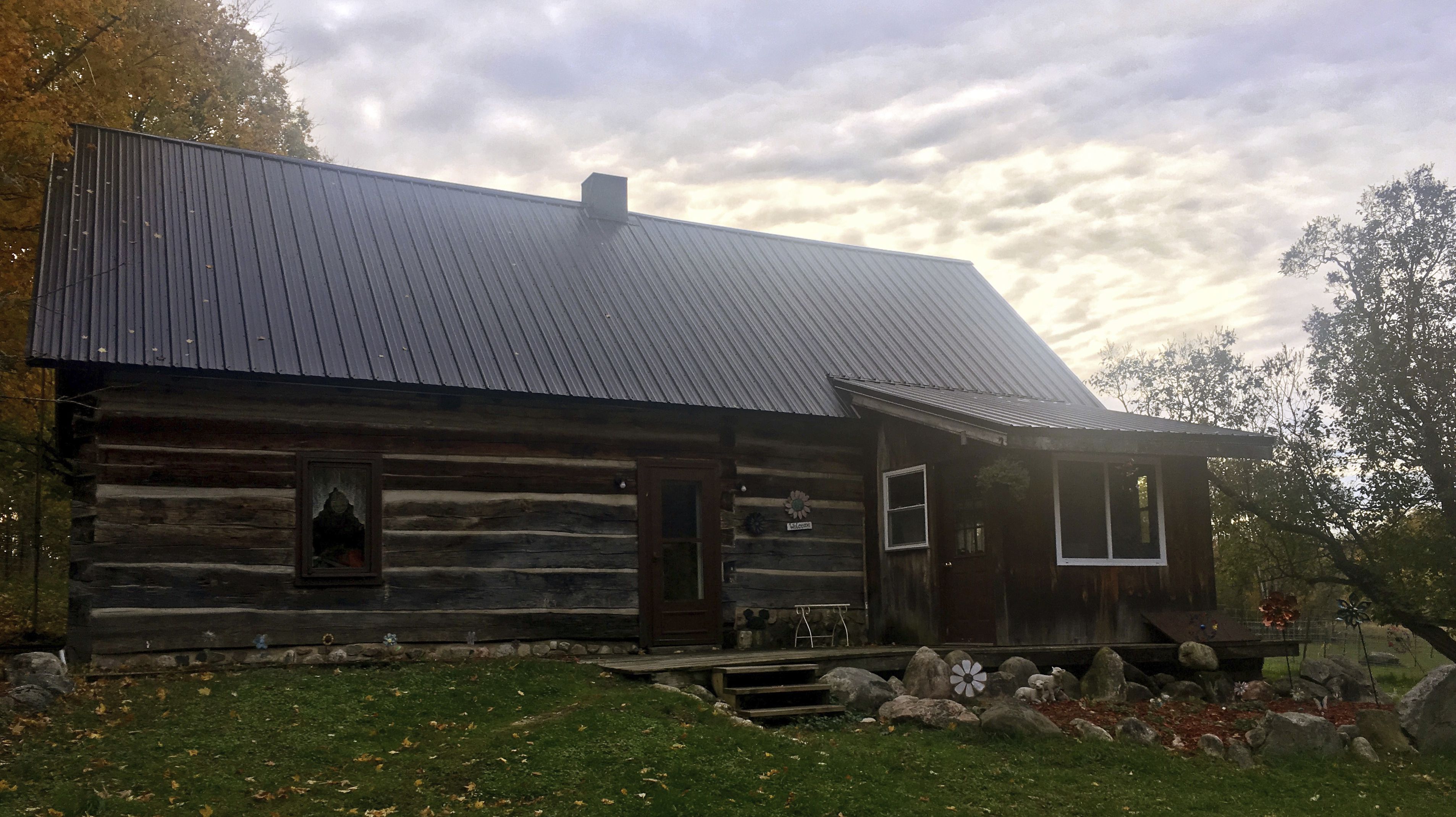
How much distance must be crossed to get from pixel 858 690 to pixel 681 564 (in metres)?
4.22

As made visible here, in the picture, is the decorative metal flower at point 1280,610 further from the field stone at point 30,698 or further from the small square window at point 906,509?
the field stone at point 30,698

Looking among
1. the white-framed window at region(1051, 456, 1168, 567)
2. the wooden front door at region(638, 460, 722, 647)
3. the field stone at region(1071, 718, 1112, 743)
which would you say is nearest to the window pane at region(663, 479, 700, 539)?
the wooden front door at region(638, 460, 722, 647)

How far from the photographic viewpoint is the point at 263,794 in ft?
25.8

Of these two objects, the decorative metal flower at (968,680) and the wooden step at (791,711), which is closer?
the wooden step at (791,711)

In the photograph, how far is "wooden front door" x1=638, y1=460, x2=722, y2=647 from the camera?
47.4ft

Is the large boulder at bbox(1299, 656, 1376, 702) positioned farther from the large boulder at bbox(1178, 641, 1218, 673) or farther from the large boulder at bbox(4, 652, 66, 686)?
the large boulder at bbox(4, 652, 66, 686)

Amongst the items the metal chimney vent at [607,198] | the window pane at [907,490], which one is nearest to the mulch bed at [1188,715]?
the window pane at [907,490]

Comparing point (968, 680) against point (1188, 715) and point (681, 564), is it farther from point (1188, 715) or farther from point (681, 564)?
point (681, 564)

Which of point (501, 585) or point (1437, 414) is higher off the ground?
point (1437, 414)

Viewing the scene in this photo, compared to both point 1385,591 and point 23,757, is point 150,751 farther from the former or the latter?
point 1385,591

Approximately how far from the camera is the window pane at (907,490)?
15.2 metres

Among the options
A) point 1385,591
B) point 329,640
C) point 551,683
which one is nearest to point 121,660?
point 329,640

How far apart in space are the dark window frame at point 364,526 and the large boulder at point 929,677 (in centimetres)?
587

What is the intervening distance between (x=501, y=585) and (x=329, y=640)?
1.96 metres
